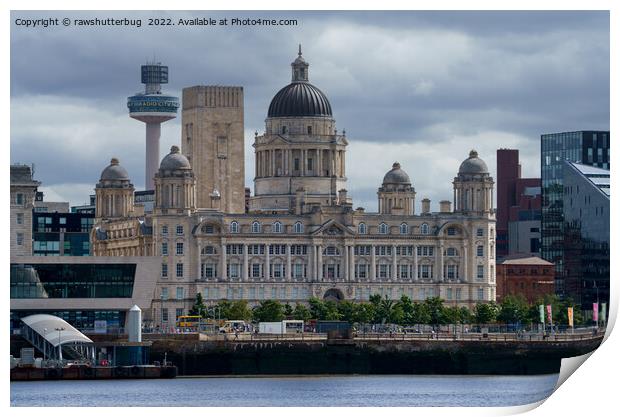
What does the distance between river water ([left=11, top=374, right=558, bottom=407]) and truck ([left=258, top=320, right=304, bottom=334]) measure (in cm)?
2036

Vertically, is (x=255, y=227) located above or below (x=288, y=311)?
above

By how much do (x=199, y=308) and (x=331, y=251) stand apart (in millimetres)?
18189

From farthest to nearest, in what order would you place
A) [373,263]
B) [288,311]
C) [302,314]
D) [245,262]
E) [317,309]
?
[373,263] → [245,262] → [317,309] → [288,311] → [302,314]

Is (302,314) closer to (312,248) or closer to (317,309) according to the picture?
(317,309)

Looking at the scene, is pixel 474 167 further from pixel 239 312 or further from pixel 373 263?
pixel 239 312

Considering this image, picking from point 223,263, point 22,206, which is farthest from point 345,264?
point 22,206

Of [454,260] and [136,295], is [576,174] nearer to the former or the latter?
[454,260]

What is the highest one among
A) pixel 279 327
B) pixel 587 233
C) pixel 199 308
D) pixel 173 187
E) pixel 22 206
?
pixel 173 187

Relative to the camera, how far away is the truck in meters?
160

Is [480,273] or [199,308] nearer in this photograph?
[199,308]

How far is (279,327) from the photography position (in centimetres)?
16188

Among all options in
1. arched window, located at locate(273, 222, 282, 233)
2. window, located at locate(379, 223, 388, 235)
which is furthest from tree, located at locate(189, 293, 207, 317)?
window, located at locate(379, 223, 388, 235)

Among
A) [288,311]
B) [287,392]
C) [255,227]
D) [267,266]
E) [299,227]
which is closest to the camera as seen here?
[287,392]
